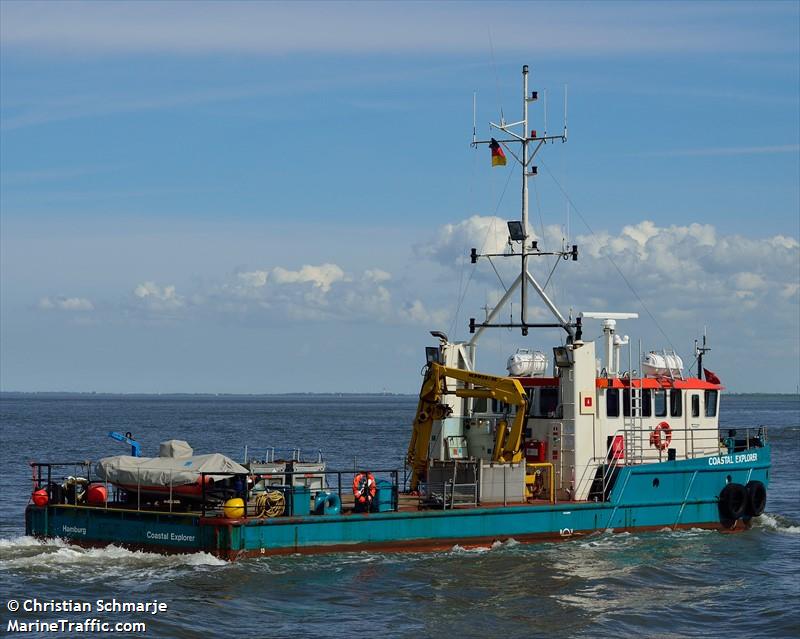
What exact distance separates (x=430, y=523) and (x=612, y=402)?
538cm

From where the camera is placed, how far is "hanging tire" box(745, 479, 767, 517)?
26.5 meters

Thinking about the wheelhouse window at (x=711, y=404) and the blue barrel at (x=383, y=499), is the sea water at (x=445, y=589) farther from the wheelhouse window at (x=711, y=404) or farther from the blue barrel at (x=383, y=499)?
the wheelhouse window at (x=711, y=404)

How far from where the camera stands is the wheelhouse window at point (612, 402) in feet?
83.5

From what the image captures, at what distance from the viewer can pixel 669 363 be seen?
88.0 feet

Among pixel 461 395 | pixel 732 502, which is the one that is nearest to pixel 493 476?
pixel 461 395

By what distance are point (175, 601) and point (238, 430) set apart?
67.2m

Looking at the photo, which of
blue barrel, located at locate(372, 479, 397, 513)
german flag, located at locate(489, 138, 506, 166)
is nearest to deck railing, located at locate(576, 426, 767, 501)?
blue barrel, located at locate(372, 479, 397, 513)

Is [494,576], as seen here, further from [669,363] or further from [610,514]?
[669,363]

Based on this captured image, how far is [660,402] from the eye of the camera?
2644 centimetres

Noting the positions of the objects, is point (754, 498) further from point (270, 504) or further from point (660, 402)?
point (270, 504)

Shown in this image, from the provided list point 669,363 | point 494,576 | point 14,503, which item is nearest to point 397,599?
point 494,576

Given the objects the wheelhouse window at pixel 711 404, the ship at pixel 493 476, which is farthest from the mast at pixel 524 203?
the wheelhouse window at pixel 711 404

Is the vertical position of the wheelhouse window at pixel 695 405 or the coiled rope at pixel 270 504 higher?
the wheelhouse window at pixel 695 405

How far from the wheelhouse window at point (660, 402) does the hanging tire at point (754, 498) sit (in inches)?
97.8
